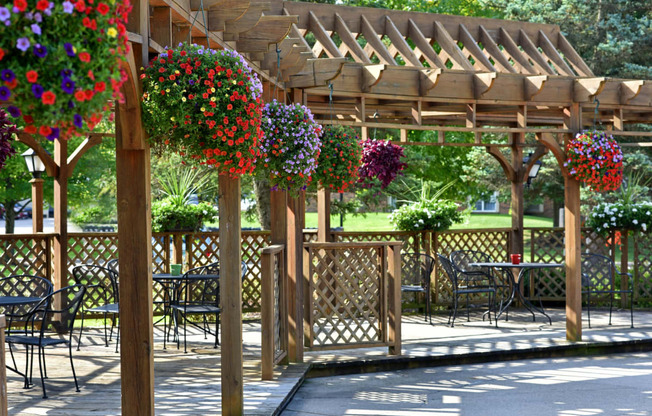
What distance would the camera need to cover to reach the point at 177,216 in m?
8.73

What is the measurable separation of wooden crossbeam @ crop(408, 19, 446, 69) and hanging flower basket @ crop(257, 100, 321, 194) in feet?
8.85

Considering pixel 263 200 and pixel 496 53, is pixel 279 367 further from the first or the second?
pixel 263 200

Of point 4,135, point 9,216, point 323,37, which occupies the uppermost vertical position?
point 323,37

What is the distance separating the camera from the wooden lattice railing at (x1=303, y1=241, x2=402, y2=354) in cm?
673

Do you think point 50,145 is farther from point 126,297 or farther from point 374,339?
point 126,297

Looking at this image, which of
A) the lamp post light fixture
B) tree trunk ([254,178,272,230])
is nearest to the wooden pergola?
the lamp post light fixture

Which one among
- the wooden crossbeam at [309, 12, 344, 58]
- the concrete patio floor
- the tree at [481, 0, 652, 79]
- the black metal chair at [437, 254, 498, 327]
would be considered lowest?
the concrete patio floor

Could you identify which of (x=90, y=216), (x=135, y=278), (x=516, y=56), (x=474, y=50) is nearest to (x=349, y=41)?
(x=474, y=50)

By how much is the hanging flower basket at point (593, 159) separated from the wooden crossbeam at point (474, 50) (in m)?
1.13

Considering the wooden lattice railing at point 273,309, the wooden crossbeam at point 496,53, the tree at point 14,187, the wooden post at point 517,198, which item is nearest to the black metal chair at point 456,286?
the wooden post at point 517,198

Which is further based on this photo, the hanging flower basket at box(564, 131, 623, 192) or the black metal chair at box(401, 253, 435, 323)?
the black metal chair at box(401, 253, 435, 323)

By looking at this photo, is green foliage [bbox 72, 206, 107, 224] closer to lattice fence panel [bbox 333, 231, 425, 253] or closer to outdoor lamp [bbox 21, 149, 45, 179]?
outdoor lamp [bbox 21, 149, 45, 179]

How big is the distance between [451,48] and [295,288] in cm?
304

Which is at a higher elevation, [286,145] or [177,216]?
[286,145]
